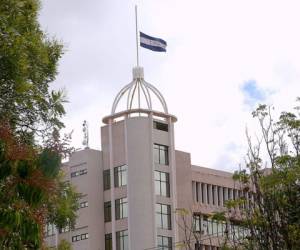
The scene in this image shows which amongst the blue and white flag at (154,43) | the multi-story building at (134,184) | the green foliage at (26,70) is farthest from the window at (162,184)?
the green foliage at (26,70)

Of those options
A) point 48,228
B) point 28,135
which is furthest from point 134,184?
point 28,135

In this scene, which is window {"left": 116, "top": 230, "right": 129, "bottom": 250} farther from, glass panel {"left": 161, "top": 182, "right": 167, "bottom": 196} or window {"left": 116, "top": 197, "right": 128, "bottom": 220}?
glass panel {"left": 161, "top": 182, "right": 167, "bottom": 196}

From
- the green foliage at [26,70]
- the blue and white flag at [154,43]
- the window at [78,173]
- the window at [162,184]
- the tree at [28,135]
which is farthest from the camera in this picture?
the window at [78,173]

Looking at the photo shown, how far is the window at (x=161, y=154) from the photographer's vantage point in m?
56.3

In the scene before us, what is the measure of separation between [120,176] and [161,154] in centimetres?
291

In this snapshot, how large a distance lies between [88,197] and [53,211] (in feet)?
130

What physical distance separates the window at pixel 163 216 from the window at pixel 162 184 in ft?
2.69

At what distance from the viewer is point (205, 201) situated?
59.2 m

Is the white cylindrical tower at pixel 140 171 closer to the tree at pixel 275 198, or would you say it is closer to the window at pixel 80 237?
the window at pixel 80 237

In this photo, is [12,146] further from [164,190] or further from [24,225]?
[164,190]

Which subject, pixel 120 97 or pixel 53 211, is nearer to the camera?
pixel 53 211

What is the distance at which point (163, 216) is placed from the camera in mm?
55500

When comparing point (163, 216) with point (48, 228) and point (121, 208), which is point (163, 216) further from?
point (48, 228)

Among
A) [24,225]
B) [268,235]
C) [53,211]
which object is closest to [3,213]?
[24,225]
